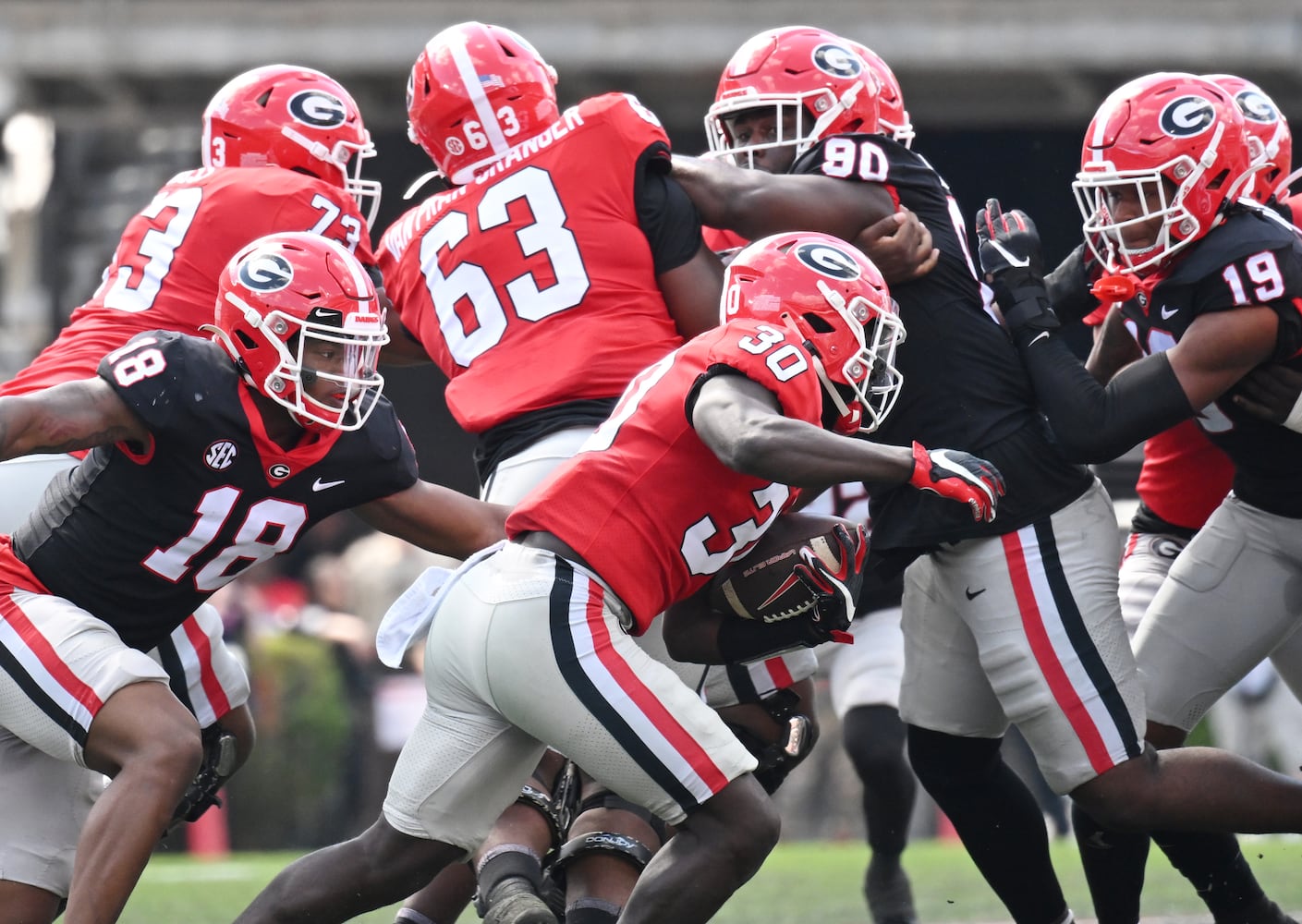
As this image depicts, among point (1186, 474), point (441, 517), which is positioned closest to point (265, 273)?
point (441, 517)

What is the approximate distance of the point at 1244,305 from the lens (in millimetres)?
4223

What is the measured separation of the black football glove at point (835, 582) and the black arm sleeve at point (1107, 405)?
0.54 metres

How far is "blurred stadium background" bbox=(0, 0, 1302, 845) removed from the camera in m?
10.6

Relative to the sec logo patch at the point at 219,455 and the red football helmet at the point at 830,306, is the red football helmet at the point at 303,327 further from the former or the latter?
the red football helmet at the point at 830,306

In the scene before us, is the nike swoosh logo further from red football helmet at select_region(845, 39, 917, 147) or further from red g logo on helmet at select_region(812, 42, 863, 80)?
red g logo on helmet at select_region(812, 42, 863, 80)

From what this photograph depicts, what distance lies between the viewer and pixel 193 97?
12781 millimetres

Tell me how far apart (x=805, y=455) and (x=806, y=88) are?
1344mm

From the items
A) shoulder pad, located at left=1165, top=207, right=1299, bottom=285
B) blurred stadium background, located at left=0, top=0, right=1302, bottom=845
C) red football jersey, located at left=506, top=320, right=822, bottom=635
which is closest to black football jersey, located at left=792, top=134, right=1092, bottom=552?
shoulder pad, located at left=1165, top=207, right=1299, bottom=285

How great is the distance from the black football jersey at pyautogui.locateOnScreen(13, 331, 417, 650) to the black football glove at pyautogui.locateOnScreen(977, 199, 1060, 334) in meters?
1.51

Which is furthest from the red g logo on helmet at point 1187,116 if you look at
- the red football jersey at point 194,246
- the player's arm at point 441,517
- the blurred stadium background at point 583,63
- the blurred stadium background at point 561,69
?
the blurred stadium background at point 583,63

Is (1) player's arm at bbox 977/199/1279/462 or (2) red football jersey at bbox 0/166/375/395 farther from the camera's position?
(2) red football jersey at bbox 0/166/375/395

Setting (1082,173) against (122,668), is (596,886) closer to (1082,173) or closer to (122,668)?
(122,668)

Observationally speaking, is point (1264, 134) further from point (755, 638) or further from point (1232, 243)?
point (755, 638)

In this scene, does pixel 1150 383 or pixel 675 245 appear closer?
pixel 1150 383
